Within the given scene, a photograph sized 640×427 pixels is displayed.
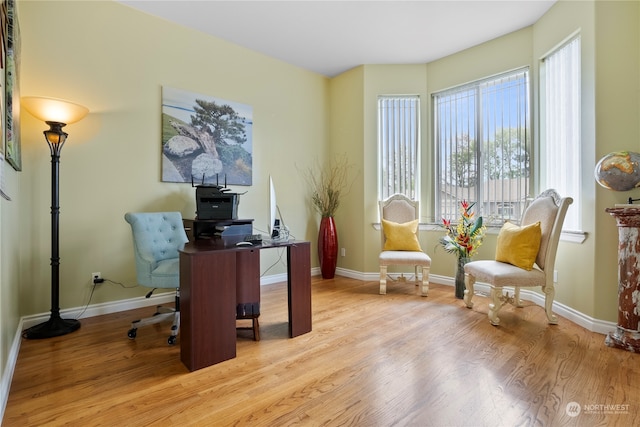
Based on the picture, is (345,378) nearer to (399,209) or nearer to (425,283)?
(425,283)

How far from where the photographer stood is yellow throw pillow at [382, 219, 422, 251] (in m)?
3.74

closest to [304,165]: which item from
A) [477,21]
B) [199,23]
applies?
[199,23]

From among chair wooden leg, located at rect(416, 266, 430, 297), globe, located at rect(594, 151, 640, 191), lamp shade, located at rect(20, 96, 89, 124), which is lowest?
chair wooden leg, located at rect(416, 266, 430, 297)

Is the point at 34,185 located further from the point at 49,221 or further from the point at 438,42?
the point at 438,42

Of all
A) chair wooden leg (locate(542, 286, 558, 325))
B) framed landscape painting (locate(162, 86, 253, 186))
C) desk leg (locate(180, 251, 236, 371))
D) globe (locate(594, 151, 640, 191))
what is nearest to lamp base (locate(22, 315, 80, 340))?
desk leg (locate(180, 251, 236, 371))

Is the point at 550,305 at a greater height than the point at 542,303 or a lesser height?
greater

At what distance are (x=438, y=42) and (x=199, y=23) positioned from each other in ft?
8.99

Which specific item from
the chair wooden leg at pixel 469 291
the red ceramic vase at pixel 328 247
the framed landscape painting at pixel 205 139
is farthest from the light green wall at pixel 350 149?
the chair wooden leg at pixel 469 291

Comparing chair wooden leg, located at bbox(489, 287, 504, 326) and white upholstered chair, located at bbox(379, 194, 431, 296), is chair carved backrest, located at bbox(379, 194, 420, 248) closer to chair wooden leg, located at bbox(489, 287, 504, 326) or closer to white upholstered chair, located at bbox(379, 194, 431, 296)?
white upholstered chair, located at bbox(379, 194, 431, 296)

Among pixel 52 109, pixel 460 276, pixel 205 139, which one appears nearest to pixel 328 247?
pixel 460 276

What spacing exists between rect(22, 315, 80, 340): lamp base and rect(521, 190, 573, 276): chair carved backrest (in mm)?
4011

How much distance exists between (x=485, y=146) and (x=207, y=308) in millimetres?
3527

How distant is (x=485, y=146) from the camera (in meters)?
3.68

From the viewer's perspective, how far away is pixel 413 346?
221cm
